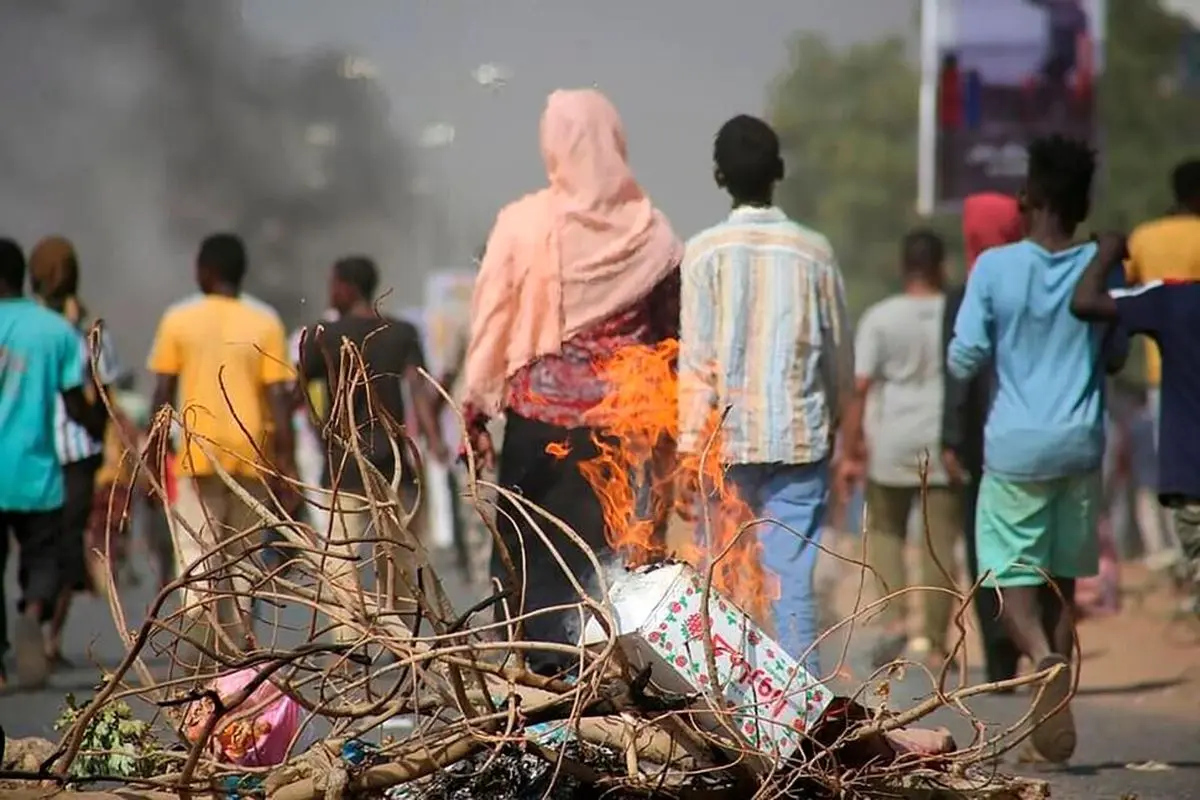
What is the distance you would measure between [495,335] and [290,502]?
15.0 ft

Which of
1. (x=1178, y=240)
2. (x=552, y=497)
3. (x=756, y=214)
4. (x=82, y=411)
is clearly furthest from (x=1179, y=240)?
(x=82, y=411)

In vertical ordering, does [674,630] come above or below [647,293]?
below

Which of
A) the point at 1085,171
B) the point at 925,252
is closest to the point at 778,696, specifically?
the point at 1085,171

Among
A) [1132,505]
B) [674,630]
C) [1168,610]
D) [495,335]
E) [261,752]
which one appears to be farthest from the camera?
[1132,505]

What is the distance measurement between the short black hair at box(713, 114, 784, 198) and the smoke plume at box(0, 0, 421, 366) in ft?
74.0

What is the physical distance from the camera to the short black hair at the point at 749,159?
825 cm

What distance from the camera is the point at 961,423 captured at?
1005cm

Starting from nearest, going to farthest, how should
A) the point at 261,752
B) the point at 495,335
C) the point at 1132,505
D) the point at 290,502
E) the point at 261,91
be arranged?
1. the point at 261,752
2. the point at 495,335
3. the point at 290,502
4. the point at 1132,505
5. the point at 261,91

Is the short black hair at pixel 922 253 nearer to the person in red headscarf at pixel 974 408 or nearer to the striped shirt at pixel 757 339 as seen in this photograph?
the person in red headscarf at pixel 974 408

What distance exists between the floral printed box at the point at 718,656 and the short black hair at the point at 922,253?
597 centimetres

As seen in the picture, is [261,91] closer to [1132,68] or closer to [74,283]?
[1132,68]

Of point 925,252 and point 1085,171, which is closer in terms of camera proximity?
point 1085,171

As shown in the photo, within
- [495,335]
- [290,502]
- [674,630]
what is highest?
[495,335]

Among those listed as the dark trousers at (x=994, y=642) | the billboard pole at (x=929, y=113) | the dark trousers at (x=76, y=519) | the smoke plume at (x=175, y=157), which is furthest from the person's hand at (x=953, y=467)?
the smoke plume at (x=175, y=157)
